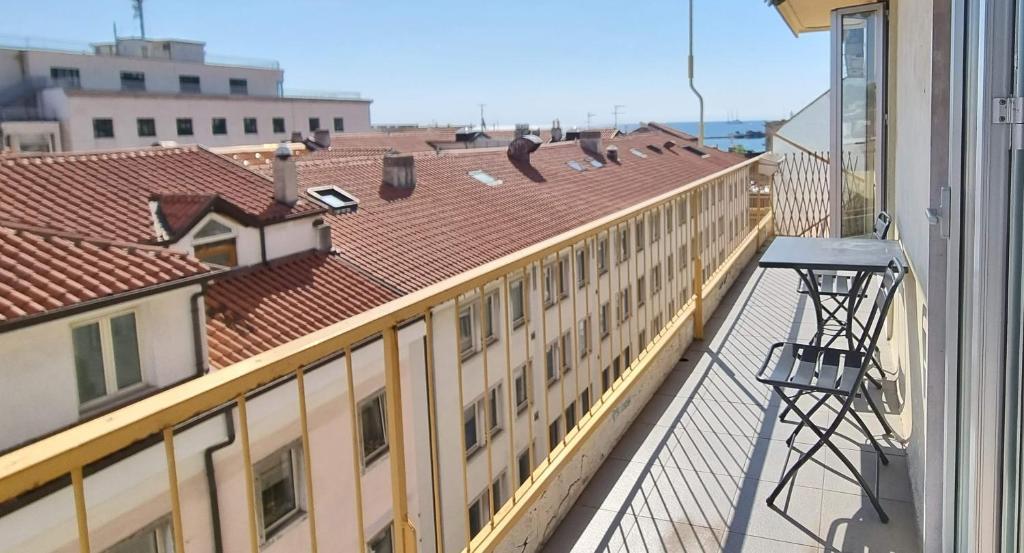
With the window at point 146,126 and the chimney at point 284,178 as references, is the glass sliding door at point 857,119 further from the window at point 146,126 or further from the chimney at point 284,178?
the window at point 146,126

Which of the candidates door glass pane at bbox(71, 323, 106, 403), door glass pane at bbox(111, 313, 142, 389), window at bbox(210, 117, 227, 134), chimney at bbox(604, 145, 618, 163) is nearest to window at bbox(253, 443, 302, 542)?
door glass pane at bbox(111, 313, 142, 389)

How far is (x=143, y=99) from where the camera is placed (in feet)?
154

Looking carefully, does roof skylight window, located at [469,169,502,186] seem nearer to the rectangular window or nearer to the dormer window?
the dormer window

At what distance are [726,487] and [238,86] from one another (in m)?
56.8

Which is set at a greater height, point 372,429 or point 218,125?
point 218,125

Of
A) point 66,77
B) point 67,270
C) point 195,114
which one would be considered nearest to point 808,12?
point 67,270

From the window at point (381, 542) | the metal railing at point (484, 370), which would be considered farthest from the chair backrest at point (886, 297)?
the window at point (381, 542)

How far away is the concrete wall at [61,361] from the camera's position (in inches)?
419

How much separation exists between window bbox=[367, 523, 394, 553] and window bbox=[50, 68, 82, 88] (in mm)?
41062

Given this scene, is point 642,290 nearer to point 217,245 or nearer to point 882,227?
point 882,227

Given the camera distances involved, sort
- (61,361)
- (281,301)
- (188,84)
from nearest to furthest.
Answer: (61,361), (281,301), (188,84)

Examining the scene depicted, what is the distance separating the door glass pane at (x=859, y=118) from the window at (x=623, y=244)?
3.75 meters

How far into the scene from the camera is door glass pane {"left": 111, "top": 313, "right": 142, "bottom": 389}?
12.1 m

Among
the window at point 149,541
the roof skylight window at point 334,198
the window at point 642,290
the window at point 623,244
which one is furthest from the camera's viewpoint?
the roof skylight window at point 334,198
